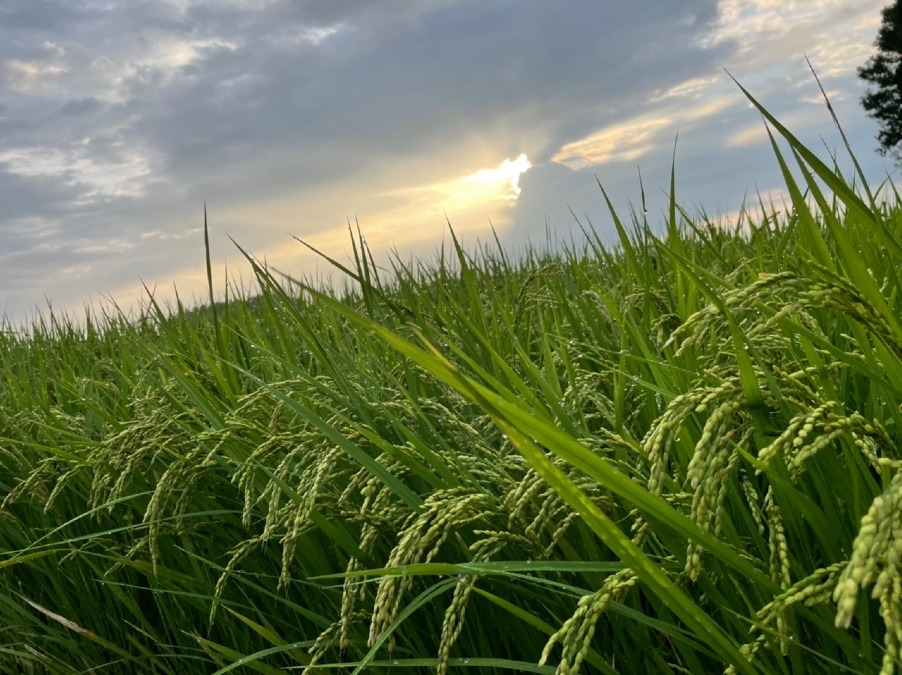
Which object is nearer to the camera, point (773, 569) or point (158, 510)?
point (773, 569)

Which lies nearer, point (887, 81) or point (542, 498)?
point (542, 498)

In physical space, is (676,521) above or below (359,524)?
above

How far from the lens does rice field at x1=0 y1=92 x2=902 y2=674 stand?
1.01 m

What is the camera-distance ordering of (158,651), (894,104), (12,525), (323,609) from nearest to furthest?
(323,609) → (158,651) → (12,525) → (894,104)

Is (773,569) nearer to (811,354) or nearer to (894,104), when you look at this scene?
(811,354)

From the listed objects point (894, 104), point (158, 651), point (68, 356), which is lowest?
point (158, 651)

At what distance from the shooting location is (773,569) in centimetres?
109

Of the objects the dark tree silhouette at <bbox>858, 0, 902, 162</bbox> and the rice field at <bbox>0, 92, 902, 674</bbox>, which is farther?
the dark tree silhouette at <bbox>858, 0, 902, 162</bbox>

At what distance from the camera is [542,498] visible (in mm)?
1713

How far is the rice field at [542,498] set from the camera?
1.01 metres

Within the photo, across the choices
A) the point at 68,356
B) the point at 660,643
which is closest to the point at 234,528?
the point at 660,643

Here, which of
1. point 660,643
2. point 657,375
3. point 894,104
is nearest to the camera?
point 660,643

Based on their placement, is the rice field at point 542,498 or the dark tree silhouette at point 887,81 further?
the dark tree silhouette at point 887,81

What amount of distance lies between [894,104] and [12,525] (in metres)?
36.2
